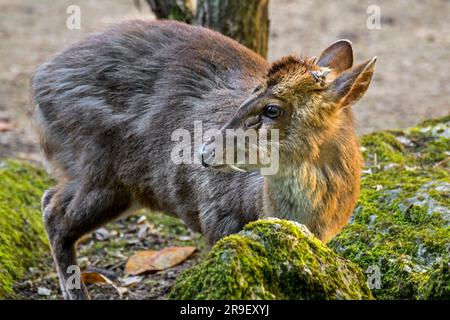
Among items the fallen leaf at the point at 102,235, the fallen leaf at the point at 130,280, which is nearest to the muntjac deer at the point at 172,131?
the fallen leaf at the point at 130,280

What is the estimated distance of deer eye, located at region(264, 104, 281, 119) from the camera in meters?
4.29

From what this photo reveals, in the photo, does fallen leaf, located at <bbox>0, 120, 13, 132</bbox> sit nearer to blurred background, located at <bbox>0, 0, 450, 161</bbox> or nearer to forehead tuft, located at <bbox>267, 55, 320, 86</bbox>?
blurred background, located at <bbox>0, 0, 450, 161</bbox>

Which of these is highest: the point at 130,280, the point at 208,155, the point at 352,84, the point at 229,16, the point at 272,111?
the point at 229,16

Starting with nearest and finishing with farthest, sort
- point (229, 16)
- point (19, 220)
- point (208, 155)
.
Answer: point (208, 155), point (19, 220), point (229, 16)

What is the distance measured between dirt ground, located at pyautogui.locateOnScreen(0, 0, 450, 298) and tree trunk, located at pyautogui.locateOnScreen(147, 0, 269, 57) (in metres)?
2.16

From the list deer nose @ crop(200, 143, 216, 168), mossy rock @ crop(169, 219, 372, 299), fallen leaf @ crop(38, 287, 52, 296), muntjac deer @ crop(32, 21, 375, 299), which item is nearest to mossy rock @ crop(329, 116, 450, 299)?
muntjac deer @ crop(32, 21, 375, 299)

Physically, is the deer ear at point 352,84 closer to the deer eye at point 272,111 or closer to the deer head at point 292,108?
the deer head at point 292,108

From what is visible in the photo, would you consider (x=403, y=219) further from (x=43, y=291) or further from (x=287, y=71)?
(x=43, y=291)

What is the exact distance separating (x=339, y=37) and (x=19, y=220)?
6.41 m

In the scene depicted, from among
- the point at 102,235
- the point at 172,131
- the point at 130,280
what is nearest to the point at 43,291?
the point at 130,280

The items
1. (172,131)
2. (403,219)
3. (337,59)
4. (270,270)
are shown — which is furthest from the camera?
(172,131)

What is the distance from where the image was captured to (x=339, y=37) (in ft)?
37.2

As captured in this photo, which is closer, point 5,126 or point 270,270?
point 270,270
